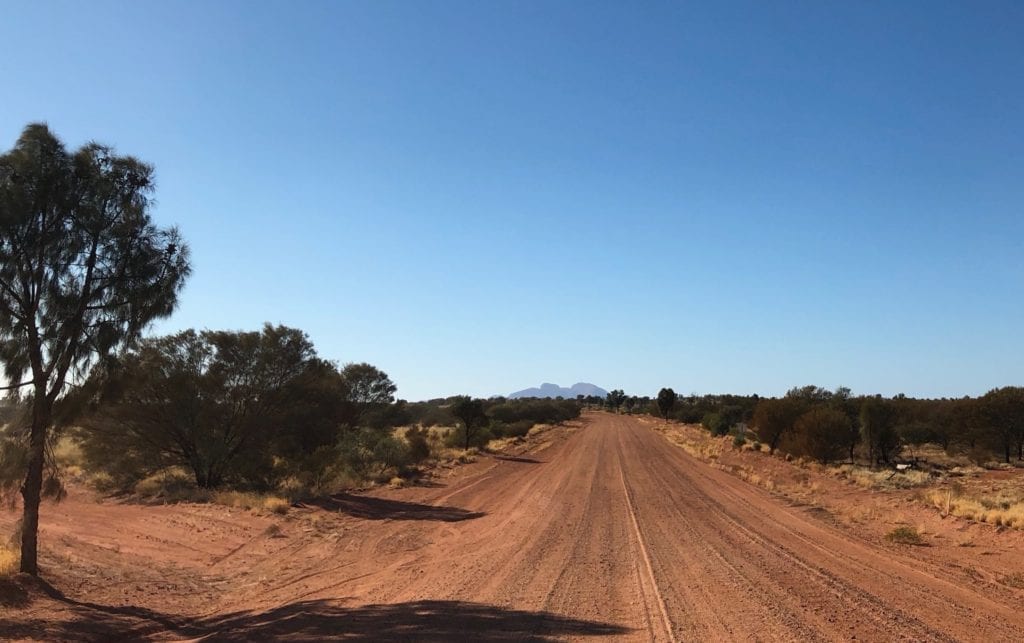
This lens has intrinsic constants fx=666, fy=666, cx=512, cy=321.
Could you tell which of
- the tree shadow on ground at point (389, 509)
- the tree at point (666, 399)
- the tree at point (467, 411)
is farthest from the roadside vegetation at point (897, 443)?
the tree at point (666, 399)

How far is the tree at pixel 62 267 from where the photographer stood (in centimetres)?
1127

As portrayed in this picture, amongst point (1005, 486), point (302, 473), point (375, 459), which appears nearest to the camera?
point (1005, 486)

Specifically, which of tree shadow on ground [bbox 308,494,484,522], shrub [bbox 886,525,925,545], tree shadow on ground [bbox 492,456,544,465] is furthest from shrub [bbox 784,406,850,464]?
tree shadow on ground [bbox 308,494,484,522]

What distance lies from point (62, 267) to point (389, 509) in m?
14.2

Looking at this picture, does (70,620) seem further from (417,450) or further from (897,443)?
(897,443)

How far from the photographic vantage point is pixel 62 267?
11766 mm

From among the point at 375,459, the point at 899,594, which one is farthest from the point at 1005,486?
the point at 375,459

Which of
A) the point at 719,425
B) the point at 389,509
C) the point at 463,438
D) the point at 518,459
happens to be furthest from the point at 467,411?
the point at 719,425

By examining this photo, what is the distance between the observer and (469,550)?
15492 mm

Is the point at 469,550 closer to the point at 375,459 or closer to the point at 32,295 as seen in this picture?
the point at 32,295

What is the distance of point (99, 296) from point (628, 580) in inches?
429

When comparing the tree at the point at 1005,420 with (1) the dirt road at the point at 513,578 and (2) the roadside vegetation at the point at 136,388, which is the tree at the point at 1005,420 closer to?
(1) the dirt road at the point at 513,578

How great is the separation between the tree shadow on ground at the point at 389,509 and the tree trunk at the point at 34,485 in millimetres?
10649

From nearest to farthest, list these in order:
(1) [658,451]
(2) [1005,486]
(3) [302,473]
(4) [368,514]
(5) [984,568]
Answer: (5) [984,568] < (4) [368,514] < (2) [1005,486] < (3) [302,473] < (1) [658,451]
